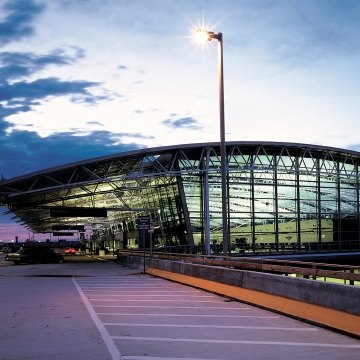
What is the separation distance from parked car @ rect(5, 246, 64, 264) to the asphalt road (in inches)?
1172

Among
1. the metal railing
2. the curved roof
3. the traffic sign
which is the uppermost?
the curved roof

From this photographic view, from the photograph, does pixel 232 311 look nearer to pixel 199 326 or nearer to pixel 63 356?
pixel 199 326

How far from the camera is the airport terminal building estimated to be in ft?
160

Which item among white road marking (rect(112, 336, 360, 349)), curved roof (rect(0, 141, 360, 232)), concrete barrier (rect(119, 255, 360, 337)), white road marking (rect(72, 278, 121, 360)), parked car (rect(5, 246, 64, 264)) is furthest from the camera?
parked car (rect(5, 246, 64, 264))

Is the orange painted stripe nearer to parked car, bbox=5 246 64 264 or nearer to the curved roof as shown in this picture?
the curved roof

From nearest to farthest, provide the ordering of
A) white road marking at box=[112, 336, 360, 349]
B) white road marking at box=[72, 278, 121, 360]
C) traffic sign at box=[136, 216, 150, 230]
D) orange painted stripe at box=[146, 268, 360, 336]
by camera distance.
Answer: white road marking at box=[72, 278, 121, 360], white road marking at box=[112, 336, 360, 349], orange painted stripe at box=[146, 268, 360, 336], traffic sign at box=[136, 216, 150, 230]

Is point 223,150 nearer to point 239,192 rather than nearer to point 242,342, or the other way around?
point 242,342

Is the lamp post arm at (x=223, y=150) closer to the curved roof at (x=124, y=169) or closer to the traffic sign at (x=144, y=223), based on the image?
the traffic sign at (x=144, y=223)

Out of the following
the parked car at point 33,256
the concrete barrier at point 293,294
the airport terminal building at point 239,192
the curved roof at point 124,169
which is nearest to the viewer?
the concrete barrier at point 293,294

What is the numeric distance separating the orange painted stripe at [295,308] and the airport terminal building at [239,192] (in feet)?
94.4

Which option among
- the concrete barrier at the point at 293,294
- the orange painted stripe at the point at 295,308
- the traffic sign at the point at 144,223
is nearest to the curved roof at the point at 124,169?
the traffic sign at the point at 144,223

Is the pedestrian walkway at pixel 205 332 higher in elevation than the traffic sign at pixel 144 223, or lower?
lower

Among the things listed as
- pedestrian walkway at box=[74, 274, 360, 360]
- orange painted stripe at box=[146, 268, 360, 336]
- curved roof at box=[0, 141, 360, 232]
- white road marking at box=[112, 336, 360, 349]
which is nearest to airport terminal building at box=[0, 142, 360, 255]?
curved roof at box=[0, 141, 360, 232]

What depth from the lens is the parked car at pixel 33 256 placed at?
4528 cm
